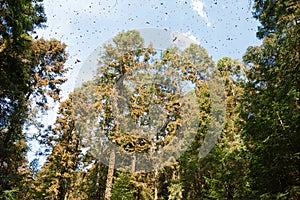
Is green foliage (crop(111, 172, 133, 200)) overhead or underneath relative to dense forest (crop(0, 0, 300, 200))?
underneath

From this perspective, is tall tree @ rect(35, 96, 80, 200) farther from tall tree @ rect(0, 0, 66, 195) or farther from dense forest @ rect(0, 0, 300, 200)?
tall tree @ rect(0, 0, 66, 195)

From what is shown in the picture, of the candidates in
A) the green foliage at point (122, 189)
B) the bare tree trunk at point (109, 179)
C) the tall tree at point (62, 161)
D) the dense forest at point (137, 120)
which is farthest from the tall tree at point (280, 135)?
the tall tree at point (62, 161)

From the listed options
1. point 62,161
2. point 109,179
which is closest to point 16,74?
point 109,179

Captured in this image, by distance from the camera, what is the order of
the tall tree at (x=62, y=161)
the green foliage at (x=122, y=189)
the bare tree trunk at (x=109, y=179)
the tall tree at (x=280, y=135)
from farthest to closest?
the tall tree at (x=62, y=161) < the green foliage at (x=122, y=189) < the bare tree trunk at (x=109, y=179) < the tall tree at (x=280, y=135)

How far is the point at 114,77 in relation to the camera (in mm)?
17062

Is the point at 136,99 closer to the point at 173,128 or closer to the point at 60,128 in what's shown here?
the point at 173,128

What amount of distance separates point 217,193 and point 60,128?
12266 mm

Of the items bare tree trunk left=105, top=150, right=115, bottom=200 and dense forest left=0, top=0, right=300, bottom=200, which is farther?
bare tree trunk left=105, top=150, right=115, bottom=200

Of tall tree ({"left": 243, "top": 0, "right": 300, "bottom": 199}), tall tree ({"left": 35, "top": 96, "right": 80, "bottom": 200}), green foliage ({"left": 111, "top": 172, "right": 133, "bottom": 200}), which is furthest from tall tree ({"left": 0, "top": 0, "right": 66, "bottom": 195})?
tall tree ({"left": 243, "top": 0, "right": 300, "bottom": 199})

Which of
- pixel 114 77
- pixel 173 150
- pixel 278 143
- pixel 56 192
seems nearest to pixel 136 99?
pixel 114 77

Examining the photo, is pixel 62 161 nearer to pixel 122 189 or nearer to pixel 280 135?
pixel 122 189

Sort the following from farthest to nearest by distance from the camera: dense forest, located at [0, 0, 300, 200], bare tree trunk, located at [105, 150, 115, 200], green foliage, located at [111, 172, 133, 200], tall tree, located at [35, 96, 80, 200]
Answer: tall tree, located at [35, 96, 80, 200], green foliage, located at [111, 172, 133, 200], bare tree trunk, located at [105, 150, 115, 200], dense forest, located at [0, 0, 300, 200]

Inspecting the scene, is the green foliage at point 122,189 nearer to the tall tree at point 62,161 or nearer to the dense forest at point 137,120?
the dense forest at point 137,120

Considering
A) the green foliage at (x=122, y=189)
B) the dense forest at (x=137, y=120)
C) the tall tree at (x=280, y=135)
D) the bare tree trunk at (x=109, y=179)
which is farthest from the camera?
the green foliage at (x=122, y=189)
